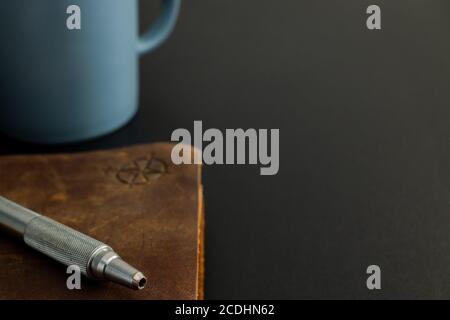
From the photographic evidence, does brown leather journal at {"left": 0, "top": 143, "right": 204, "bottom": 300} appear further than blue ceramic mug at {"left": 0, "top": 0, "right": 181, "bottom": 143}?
No

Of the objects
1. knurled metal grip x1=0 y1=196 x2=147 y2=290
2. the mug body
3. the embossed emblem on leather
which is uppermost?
the mug body

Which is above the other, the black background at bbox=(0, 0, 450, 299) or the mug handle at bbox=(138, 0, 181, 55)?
the mug handle at bbox=(138, 0, 181, 55)

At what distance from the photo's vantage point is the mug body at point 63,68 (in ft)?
1.99

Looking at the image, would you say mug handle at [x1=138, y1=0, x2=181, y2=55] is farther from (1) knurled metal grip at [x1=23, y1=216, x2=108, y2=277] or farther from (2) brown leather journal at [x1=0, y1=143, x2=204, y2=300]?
(1) knurled metal grip at [x1=23, y1=216, x2=108, y2=277]

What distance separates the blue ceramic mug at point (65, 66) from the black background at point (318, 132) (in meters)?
0.02

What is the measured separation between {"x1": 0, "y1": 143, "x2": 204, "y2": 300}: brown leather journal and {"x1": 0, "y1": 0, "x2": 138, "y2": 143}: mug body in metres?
0.04

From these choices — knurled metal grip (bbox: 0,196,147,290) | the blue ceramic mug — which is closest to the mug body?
the blue ceramic mug

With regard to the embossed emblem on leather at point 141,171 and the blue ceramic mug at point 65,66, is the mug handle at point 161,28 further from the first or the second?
the embossed emblem on leather at point 141,171

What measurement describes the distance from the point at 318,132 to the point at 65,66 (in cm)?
25

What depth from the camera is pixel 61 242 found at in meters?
0.49

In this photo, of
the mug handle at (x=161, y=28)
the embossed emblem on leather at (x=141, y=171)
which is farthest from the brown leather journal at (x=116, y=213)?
the mug handle at (x=161, y=28)

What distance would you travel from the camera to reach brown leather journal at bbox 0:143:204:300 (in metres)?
0.48

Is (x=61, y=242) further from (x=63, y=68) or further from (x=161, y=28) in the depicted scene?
(x=161, y=28)
